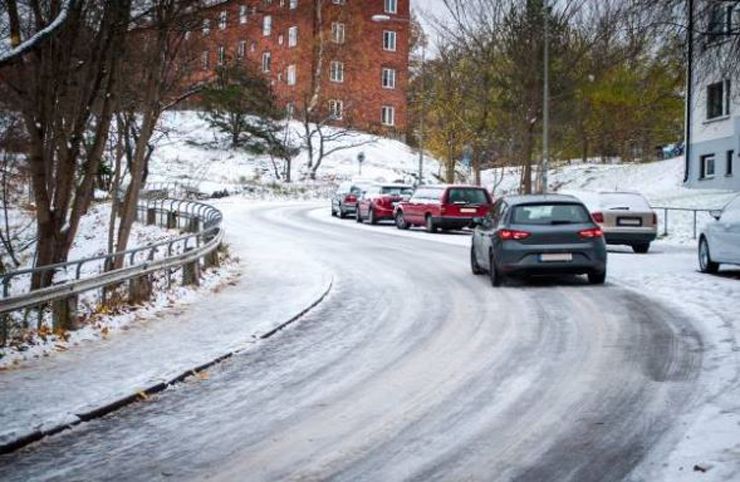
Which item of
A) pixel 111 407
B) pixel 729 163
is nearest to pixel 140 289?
pixel 111 407

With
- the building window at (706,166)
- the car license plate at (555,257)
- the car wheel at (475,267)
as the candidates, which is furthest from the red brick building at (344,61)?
the car license plate at (555,257)

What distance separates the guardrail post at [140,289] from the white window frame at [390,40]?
64947 mm

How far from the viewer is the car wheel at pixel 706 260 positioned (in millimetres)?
17344

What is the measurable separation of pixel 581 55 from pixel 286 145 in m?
30.6

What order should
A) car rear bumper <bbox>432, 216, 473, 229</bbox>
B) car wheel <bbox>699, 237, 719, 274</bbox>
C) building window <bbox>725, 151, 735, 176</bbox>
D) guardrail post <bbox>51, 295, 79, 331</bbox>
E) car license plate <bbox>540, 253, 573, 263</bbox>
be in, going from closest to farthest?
guardrail post <bbox>51, 295, 79, 331</bbox>, car license plate <bbox>540, 253, 573, 263</bbox>, car wheel <bbox>699, 237, 719, 274</bbox>, car rear bumper <bbox>432, 216, 473, 229</bbox>, building window <bbox>725, 151, 735, 176</bbox>

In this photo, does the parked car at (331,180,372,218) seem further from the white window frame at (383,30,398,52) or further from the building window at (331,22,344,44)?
the white window frame at (383,30,398,52)

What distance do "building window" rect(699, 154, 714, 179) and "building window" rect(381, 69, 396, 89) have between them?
40462mm

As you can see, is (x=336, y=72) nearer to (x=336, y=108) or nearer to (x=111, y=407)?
(x=336, y=108)

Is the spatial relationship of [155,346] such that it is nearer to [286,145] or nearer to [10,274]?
[10,274]

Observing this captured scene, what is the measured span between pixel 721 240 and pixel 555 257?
375 cm

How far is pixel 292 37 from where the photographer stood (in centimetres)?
7262

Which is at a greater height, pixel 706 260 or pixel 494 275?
pixel 706 260

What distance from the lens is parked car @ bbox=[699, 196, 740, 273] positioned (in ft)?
54.0

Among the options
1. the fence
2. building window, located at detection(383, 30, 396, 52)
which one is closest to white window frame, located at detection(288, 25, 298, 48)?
building window, located at detection(383, 30, 396, 52)
